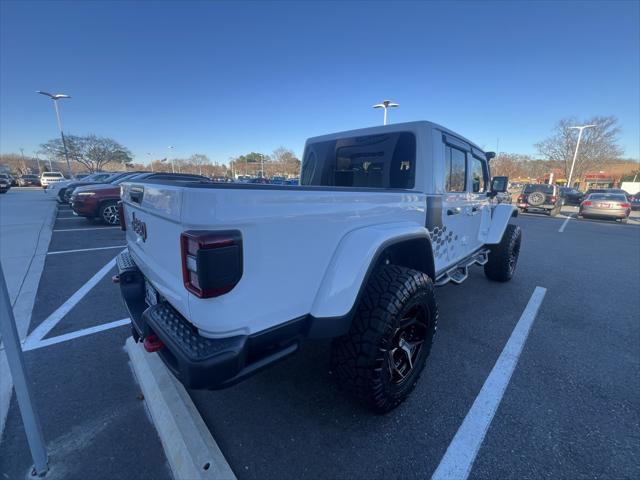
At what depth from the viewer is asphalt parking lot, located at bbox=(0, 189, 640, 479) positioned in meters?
1.74

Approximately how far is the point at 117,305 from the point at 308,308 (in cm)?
330

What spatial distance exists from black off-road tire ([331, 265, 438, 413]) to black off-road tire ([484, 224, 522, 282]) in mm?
3325

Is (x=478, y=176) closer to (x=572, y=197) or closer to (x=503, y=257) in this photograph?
(x=503, y=257)

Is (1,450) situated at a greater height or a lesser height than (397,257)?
lesser

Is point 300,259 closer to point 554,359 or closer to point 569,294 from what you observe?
point 554,359

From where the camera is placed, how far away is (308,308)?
5.48 ft

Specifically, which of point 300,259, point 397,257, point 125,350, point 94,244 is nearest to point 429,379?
point 397,257

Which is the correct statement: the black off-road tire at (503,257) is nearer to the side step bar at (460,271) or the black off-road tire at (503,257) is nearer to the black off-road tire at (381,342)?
the side step bar at (460,271)

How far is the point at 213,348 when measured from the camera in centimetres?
133

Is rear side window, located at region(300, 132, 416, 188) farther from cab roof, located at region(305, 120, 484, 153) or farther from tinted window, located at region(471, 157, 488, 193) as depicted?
tinted window, located at region(471, 157, 488, 193)

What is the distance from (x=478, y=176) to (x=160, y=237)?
418cm

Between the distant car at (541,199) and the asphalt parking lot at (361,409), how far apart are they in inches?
600

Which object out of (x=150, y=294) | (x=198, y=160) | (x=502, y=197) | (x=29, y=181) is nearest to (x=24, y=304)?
(x=150, y=294)

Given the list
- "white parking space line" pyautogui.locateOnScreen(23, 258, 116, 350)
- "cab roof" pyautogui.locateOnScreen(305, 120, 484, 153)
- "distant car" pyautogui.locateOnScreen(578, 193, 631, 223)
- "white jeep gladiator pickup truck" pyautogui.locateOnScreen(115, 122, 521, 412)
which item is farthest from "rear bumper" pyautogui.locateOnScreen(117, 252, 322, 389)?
"distant car" pyautogui.locateOnScreen(578, 193, 631, 223)
